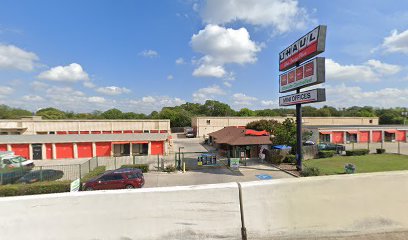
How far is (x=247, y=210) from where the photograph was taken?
334 centimetres

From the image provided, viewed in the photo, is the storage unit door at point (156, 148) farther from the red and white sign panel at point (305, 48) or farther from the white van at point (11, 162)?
the red and white sign panel at point (305, 48)

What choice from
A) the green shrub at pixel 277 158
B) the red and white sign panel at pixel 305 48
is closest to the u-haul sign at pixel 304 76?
the red and white sign panel at pixel 305 48

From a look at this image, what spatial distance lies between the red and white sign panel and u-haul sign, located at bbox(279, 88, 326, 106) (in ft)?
9.44

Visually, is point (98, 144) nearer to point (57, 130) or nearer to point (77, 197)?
point (57, 130)

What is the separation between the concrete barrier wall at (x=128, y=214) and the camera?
9.93 ft

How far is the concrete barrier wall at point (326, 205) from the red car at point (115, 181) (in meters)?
13.3

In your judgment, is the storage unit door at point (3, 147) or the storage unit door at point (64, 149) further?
the storage unit door at point (64, 149)

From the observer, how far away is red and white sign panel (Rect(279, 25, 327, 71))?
16.5m

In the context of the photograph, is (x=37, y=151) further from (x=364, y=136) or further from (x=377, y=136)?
(x=377, y=136)

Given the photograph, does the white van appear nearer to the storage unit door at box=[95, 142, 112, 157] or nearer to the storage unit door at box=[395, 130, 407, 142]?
the storage unit door at box=[95, 142, 112, 157]

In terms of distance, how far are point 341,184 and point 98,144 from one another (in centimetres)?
3115

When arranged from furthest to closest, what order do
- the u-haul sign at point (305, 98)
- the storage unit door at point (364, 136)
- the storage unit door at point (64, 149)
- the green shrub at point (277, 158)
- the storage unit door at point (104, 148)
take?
the storage unit door at point (364, 136), the storage unit door at point (104, 148), the storage unit door at point (64, 149), the green shrub at point (277, 158), the u-haul sign at point (305, 98)

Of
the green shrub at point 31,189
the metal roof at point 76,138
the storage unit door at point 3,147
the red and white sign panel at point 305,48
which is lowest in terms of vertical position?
the green shrub at point 31,189

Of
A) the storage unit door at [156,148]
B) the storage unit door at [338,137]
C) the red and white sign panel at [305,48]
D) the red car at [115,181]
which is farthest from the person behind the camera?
the storage unit door at [338,137]
